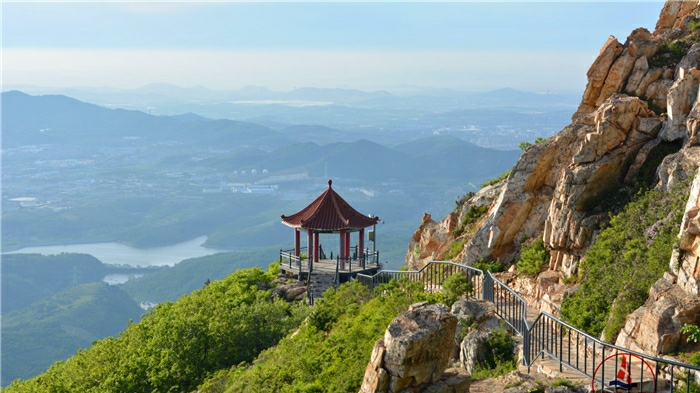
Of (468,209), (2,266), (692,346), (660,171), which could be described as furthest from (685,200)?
(2,266)

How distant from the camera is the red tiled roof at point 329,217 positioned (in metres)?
24.8

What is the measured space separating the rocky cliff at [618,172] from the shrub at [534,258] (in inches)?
9.9

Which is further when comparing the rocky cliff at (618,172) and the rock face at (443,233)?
the rock face at (443,233)

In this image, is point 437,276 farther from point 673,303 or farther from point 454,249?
point 673,303

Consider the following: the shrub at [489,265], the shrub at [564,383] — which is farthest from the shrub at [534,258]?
the shrub at [564,383]

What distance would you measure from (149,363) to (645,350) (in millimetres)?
11530

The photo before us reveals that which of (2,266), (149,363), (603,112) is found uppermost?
(603,112)

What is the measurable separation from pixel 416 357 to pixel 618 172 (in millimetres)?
7425

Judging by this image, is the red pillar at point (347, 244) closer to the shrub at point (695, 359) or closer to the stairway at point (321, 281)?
the stairway at point (321, 281)

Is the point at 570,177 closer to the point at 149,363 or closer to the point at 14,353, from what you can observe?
the point at 149,363

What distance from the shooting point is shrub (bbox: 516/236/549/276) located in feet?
52.7

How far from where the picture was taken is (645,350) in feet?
35.2

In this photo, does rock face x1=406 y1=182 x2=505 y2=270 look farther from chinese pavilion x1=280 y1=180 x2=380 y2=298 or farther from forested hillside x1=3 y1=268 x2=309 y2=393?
forested hillside x1=3 y1=268 x2=309 y2=393

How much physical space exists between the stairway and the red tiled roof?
138 centimetres
